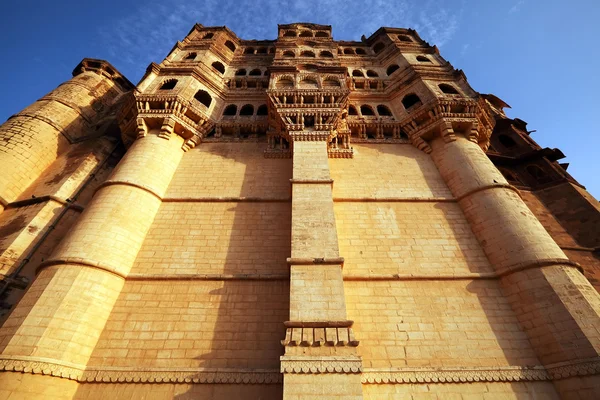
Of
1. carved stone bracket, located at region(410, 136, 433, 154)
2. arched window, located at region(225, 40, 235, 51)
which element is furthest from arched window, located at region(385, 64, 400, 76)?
arched window, located at region(225, 40, 235, 51)

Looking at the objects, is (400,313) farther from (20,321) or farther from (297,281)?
(20,321)

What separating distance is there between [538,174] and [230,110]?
14.7m

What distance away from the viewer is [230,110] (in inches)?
486

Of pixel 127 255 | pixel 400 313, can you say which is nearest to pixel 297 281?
pixel 400 313

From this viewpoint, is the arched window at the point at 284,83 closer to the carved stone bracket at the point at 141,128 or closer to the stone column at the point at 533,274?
the carved stone bracket at the point at 141,128

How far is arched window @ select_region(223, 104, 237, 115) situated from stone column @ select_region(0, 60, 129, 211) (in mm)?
6188

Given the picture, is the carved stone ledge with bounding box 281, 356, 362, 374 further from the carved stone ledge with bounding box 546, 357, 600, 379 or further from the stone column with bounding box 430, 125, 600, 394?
the stone column with bounding box 430, 125, 600, 394

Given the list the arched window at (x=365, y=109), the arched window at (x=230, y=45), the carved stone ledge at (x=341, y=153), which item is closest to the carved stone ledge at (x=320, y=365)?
the carved stone ledge at (x=341, y=153)

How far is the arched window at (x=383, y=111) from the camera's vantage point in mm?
12300

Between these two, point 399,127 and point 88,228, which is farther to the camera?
point 399,127

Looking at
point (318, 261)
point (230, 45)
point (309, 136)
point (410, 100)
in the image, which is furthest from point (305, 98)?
point (230, 45)

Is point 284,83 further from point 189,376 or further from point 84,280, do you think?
point 189,376

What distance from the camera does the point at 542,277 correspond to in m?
6.27

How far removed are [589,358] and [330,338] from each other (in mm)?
4582
